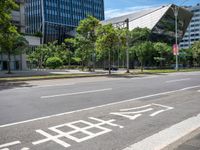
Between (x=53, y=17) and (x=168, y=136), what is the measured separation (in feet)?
393

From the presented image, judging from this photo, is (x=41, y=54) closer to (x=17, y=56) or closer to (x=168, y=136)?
(x=17, y=56)

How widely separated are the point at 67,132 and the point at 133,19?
9977cm

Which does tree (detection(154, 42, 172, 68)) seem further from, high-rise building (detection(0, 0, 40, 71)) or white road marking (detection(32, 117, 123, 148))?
white road marking (detection(32, 117, 123, 148))

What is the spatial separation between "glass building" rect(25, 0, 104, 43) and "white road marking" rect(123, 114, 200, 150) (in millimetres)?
112352

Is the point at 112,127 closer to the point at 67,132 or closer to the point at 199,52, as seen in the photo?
the point at 67,132

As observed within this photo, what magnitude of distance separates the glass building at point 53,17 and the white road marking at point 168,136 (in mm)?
112352

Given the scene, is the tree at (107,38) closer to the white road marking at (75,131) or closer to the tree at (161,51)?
the white road marking at (75,131)

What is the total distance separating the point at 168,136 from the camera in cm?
674

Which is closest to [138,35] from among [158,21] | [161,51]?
[161,51]

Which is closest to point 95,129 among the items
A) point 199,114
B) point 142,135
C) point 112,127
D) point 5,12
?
point 112,127

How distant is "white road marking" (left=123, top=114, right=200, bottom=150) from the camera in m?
5.99

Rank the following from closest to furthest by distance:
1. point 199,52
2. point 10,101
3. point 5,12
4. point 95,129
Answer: point 95,129, point 10,101, point 5,12, point 199,52

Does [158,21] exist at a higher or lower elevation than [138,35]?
higher

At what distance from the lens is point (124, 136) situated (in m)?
6.85
